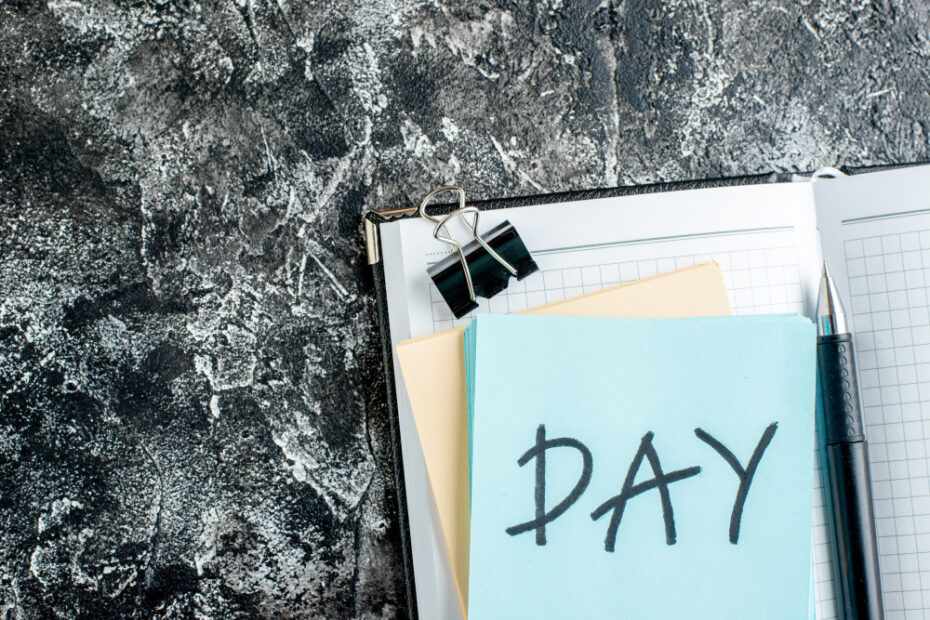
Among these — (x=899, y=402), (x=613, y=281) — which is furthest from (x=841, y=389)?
(x=613, y=281)

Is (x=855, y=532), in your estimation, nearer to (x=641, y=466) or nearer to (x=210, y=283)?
(x=641, y=466)

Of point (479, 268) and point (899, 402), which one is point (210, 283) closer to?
point (479, 268)

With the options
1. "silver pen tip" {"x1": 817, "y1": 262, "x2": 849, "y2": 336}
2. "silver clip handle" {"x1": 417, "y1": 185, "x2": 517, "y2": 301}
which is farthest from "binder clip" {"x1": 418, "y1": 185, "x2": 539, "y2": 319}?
"silver pen tip" {"x1": 817, "y1": 262, "x2": 849, "y2": 336}

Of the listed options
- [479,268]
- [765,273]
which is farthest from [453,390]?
[765,273]

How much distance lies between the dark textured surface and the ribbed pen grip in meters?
0.19

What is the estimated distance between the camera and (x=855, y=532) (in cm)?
39

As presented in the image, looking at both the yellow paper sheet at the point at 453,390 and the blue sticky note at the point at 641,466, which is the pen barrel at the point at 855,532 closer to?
the blue sticky note at the point at 641,466

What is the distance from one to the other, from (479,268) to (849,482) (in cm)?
26

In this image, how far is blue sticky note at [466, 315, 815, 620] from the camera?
14.7 inches

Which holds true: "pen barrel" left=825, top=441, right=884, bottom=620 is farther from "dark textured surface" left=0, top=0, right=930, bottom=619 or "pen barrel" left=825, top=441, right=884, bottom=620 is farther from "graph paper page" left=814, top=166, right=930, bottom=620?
"dark textured surface" left=0, top=0, right=930, bottom=619

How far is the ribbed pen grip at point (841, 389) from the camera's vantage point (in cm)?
39

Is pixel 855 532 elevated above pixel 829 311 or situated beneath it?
situated beneath

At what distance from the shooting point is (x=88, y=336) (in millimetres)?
415

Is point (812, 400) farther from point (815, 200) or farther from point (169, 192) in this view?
point (169, 192)
